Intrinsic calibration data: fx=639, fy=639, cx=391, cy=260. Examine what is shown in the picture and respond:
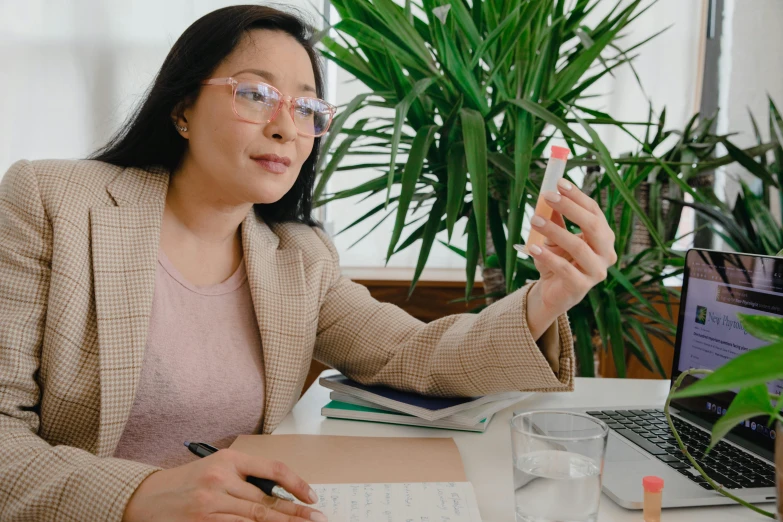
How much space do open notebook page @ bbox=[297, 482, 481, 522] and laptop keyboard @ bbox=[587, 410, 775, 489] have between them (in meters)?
0.26

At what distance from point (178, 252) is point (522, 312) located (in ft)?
1.99

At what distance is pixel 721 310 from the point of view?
88 centimetres

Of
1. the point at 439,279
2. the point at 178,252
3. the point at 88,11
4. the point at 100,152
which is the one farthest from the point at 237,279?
the point at 439,279

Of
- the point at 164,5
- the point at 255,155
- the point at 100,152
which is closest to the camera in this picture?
the point at 255,155

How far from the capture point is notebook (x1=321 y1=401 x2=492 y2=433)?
95 cm

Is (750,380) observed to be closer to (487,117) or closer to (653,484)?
(653,484)

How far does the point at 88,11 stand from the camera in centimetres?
134

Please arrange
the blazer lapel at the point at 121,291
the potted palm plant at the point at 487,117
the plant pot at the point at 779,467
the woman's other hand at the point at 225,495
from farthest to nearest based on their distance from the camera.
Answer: the potted palm plant at the point at 487,117, the blazer lapel at the point at 121,291, the woman's other hand at the point at 225,495, the plant pot at the point at 779,467

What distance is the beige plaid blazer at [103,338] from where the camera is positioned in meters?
0.81

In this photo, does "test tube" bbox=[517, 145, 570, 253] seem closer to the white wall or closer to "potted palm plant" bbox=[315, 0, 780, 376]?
"potted palm plant" bbox=[315, 0, 780, 376]

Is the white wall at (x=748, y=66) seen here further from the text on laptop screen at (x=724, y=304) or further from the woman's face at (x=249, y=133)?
the woman's face at (x=249, y=133)

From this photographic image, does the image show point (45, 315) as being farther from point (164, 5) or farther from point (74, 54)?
point (164, 5)

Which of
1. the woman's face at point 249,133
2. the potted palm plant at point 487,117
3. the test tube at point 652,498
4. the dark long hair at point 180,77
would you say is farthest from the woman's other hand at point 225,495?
the potted palm plant at point 487,117

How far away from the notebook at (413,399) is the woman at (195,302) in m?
0.02
